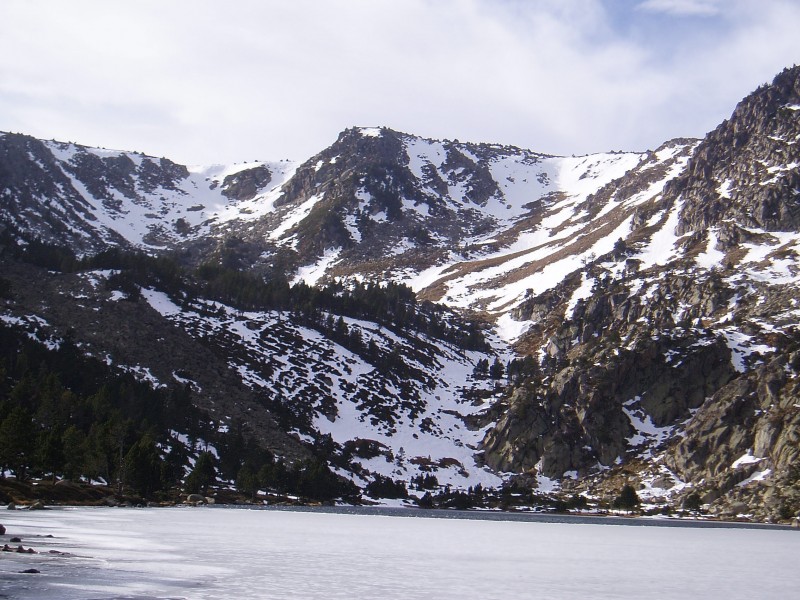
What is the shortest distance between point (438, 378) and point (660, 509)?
7755 centimetres

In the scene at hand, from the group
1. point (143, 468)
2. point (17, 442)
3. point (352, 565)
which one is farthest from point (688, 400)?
point (352, 565)

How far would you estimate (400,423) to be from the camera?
169375mm

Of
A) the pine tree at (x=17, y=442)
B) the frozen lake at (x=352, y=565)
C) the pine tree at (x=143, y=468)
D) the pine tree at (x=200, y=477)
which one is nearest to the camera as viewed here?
the frozen lake at (x=352, y=565)

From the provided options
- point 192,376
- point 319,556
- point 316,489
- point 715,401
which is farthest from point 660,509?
point 319,556

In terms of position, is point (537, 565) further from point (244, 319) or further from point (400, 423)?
point (244, 319)

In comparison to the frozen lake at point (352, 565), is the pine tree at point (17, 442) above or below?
above

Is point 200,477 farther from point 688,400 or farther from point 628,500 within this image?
point 688,400

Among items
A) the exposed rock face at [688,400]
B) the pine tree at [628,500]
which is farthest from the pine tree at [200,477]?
the exposed rock face at [688,400]

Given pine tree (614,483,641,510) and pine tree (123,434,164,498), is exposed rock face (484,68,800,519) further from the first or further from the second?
pine tree (123,434,164,498)

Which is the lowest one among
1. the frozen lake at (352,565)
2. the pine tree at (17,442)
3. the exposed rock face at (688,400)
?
the frozen lake at (352,565)

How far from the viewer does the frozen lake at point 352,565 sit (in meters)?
27.7

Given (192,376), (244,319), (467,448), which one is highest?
(244,319)

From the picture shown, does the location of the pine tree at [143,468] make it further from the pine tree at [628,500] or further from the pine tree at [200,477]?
the pine tree at [628,500]

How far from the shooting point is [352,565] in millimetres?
36781
